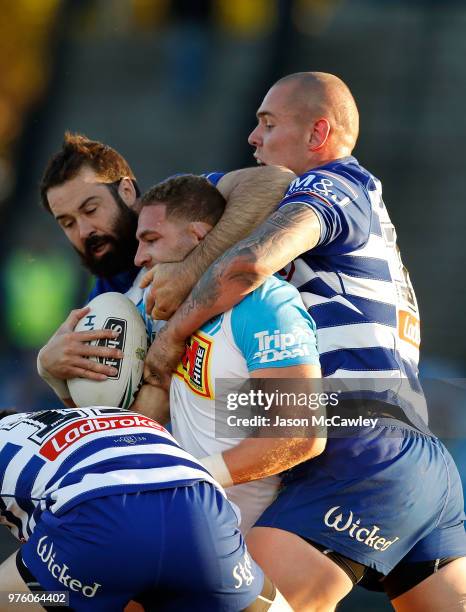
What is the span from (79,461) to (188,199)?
124 centimetres

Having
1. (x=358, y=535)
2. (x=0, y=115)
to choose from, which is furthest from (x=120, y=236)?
(x=0, y=115)

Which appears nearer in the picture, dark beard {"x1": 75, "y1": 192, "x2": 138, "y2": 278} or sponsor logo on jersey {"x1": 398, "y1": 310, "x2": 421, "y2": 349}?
sponsor logo on jersey {"x1": 398, "y1": 310, "x2": 421, "y2": 349}

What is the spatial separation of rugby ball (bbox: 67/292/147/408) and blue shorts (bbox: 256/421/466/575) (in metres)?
0.71

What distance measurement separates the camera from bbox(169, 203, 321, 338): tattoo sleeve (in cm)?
354

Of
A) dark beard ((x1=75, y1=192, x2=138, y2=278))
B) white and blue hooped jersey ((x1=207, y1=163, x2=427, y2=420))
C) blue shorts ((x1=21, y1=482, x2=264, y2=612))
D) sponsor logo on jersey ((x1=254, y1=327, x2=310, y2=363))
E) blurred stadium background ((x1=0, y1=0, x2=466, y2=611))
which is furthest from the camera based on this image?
blurred stadium background ((x1=0, y1=0, x2=466, y2=611))

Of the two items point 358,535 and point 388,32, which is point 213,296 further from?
point 388,32

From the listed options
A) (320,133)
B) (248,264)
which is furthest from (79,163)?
(248,264)

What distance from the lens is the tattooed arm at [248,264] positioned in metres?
3.54

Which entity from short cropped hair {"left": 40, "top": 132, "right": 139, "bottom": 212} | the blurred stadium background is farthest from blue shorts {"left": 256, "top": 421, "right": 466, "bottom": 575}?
the blurred stadium background

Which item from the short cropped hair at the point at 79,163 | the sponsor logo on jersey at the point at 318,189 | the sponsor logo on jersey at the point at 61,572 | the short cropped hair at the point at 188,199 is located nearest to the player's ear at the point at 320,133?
the sponsor logo on jersey at the point at 318,189

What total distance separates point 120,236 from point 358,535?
1.89 m

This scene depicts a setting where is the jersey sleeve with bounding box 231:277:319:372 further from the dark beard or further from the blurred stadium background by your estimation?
the blurred stadium background

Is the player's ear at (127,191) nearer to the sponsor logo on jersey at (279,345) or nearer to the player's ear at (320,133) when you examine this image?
the player's ear at (320,133)

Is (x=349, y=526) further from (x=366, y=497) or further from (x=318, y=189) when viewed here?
(x=318, y=189)
